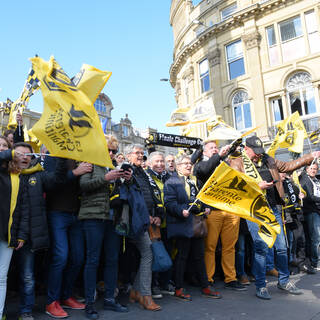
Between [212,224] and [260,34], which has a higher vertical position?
[260,34]

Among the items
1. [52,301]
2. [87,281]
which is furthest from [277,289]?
[52,301]

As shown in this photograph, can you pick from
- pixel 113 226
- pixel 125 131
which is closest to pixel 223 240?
pixel 113 226

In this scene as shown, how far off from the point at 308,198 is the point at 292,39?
51.7ft

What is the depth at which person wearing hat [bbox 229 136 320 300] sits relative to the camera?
4371mm

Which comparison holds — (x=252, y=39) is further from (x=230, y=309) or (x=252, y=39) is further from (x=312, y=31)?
(x=230, y=309)

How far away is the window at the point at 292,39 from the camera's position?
61.2ft

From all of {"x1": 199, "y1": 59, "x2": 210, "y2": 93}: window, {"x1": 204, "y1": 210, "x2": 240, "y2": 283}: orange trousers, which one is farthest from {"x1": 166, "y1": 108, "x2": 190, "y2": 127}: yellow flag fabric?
{"x1": 199, "y1": 59, "x2": 210, "y2": 93}: window

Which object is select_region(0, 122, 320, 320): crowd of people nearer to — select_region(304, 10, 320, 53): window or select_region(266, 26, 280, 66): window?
select_region(304, 10, 320, 53): window

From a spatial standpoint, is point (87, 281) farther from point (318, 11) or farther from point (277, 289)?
point (318, 11)

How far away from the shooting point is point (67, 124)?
3162 mm

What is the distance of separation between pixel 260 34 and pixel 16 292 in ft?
67.4

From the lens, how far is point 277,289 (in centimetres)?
473

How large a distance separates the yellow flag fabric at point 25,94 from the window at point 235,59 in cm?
1741

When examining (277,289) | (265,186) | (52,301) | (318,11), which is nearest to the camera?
(52,301)
